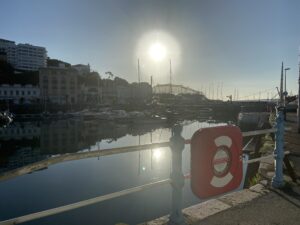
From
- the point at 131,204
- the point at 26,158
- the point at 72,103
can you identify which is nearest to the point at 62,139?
the point at 26,158

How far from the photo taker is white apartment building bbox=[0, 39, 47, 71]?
6560 inches

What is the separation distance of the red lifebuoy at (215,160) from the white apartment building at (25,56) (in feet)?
589

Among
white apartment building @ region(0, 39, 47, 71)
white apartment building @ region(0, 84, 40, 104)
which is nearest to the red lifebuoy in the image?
white apartment building @ region(0, 84, 40, 104)

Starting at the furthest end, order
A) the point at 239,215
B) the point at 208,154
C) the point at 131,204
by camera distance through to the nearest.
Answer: the point at 131,204
the point at 239,215
the point at 208,154

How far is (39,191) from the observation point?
1538 centimetres

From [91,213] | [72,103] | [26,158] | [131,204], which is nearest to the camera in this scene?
[91,213]

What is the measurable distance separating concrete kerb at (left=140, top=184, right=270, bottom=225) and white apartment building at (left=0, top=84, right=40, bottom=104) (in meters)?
108

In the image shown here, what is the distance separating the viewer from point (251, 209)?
3822 mm

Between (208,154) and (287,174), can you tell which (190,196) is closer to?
(287,174)

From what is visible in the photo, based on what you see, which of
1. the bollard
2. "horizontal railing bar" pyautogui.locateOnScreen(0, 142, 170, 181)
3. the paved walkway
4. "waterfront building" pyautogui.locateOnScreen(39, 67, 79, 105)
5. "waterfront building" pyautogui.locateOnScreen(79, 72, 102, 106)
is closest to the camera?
"horizontal railing bar" pyautogui.locateOnScreen(0, 142, 170, 181)

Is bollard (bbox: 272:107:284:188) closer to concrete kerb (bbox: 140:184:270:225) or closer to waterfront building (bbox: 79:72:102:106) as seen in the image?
concrete kerb (bbox: 140:184:270:225)

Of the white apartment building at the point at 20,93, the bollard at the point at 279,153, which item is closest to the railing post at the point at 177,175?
the bollard at the point at 279,153

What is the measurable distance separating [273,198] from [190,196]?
806cm

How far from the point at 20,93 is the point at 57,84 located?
1330cm
